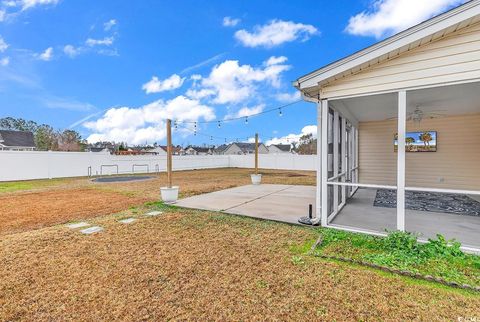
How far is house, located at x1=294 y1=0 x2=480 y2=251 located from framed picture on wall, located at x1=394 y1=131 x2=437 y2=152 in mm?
25

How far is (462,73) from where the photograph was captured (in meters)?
3.07

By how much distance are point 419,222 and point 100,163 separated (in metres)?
18.3

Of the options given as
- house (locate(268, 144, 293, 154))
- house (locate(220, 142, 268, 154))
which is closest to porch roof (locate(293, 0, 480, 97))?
house (locate(220, 142, 268, 154))

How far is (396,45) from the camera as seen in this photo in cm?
332

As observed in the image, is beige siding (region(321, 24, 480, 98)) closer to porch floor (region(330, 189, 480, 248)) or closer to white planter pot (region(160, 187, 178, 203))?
porch floor (region(330, 189, 480, 248))

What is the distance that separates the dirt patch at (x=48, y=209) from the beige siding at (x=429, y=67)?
5.92 metres

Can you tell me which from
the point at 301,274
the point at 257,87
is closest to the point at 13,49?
the point at 257,87

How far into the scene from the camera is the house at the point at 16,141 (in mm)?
22781

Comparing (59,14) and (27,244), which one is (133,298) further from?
(59,14)

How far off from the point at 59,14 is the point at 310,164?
18.7 m

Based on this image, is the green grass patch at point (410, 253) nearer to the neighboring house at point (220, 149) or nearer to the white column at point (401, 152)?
the white column at point (401, 152)

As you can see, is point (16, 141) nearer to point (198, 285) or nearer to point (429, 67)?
point (198, 285)

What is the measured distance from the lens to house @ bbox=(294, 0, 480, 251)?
3.13m

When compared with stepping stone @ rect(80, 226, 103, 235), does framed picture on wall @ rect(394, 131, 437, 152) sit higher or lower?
higher
